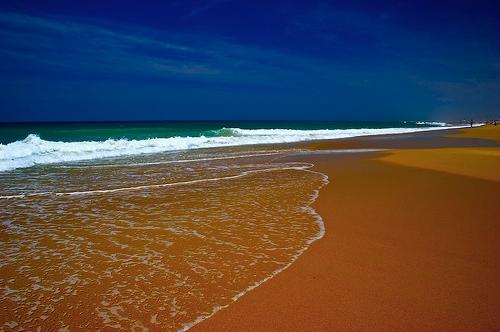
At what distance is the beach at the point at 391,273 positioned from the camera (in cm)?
311

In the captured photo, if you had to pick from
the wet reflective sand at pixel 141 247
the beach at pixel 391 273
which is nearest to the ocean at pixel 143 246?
the wet reflective sand at pixel 141 247

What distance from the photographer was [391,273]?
13.0ft

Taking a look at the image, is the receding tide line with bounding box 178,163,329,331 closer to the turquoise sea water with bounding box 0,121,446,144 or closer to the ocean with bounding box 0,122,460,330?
the ocean with bounding box 0,122,460,330

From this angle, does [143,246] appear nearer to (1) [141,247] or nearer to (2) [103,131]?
(1) [141,247]

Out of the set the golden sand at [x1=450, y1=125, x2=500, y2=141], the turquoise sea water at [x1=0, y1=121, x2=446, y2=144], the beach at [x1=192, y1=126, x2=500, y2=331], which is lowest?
the beach at [x1=192, y1=126, x2=500, y2=331]

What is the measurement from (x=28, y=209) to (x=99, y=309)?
4913 millimetres

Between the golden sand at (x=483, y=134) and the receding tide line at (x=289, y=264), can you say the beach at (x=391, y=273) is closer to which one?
the receding tide line at (x=289, y=264)

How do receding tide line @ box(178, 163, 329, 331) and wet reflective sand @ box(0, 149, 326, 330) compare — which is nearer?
receding tide line @ box(178, 163, 329, 331)

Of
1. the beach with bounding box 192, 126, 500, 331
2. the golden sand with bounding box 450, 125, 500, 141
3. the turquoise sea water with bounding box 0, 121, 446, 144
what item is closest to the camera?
the beach with bounding box 192, 126, 500, 331

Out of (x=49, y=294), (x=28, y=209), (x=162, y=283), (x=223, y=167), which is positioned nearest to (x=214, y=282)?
(x=162, y=283)

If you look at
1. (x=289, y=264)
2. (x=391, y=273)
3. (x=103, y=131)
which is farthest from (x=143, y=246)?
(x=103, y=131)

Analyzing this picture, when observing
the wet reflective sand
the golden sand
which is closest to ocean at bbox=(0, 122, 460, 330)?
the wet reflective sand

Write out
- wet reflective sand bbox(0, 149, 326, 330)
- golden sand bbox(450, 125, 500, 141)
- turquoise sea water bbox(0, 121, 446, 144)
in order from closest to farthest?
wet reflective sand bbox(0, 149, 326, 330), golden sand bbox(450, 125, 500, 141), turquoise sea water bbox(0, 121, 446, 144)

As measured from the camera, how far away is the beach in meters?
3.11
